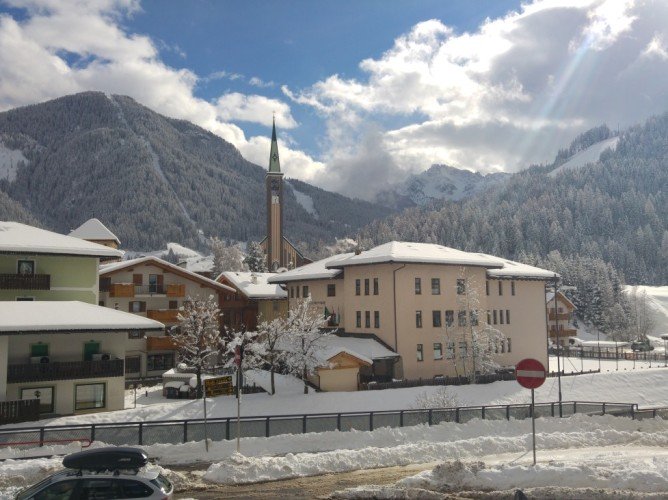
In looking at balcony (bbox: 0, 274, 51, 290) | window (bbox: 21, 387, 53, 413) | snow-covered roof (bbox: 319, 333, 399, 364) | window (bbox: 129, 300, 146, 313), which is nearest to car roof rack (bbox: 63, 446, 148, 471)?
window (bbox: 21, 387, 53, 413)

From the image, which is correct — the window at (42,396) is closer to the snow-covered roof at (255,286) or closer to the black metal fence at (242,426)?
the black metal fence at (242,426)

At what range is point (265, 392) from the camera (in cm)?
3941

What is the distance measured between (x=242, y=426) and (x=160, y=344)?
3066cm

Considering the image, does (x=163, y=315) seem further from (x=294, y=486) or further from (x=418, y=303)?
(x=294, y=486)

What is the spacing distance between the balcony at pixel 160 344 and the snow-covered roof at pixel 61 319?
17697 millimetres

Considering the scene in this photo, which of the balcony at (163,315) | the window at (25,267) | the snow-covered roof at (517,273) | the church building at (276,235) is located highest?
the church building at (276,235)

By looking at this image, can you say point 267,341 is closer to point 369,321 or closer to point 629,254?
point 369,321

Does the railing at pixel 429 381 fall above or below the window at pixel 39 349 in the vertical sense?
below

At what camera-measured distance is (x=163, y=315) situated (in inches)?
2138

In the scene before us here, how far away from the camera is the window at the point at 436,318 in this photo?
48125 mm

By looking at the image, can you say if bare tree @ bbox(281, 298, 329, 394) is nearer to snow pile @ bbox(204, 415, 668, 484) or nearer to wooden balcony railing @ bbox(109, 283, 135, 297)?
snow pile @ bbox(204, 415, 668, 484)

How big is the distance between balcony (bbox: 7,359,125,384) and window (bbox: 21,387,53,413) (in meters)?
0.77

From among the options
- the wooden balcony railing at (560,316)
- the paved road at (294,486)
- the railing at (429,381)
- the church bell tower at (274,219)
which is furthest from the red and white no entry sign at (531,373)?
the church bell tower at (274,219)

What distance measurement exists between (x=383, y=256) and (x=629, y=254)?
17512 centimetres
